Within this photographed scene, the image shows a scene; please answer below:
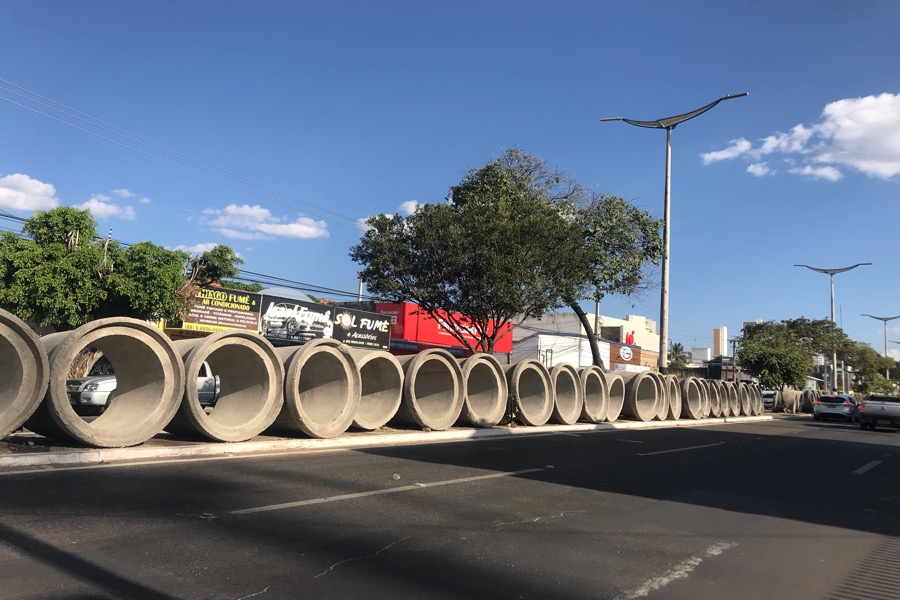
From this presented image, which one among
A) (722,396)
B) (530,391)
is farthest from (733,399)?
(530,391)

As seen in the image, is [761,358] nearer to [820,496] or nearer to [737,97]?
[737,97]

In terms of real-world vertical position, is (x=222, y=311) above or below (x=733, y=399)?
above

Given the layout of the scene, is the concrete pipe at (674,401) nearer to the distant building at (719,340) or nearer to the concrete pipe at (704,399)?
the concrete pipe at (704,399)

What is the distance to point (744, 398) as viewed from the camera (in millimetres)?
36062

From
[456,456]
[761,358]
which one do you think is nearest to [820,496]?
[456,456]

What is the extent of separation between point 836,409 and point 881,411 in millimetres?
8318

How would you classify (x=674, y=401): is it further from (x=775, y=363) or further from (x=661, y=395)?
(x=775, y=363)

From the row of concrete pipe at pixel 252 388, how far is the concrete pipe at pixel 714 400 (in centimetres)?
1286

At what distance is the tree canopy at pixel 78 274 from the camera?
18.0 m

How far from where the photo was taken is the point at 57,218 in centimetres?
1941

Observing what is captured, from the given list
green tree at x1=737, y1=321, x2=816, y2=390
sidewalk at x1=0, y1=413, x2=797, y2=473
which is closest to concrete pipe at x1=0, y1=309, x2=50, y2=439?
sidewalk at x1=0, y1=413, x2=797, y2=473

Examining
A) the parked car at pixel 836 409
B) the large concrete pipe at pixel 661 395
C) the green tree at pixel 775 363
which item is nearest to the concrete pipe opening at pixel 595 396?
the large concrete pipe at pixel 661 395

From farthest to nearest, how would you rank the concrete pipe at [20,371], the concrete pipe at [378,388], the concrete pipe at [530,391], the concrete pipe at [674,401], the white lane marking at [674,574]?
the concrete pipe at [674,401], the concrete pipe at [530,391], the concrete pipe at [378,388], the concrete pipe at [20,371], the white lane marking at [674,574]

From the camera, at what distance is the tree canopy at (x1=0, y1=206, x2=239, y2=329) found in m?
18.0
